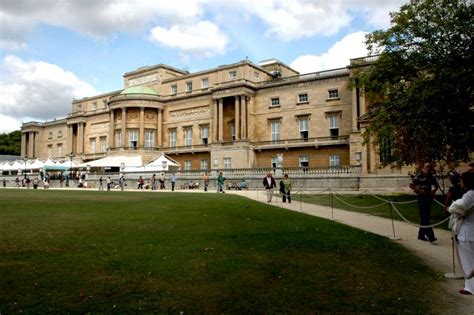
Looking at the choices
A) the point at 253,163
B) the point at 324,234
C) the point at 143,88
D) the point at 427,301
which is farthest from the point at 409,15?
the point at 143,88

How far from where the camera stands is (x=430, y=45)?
19.5m

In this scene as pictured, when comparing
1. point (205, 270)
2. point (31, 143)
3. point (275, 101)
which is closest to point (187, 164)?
point (275, 101)

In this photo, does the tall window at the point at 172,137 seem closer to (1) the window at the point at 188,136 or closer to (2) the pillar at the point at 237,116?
(1) the window at the point at 188,136

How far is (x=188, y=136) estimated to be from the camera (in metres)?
59.0

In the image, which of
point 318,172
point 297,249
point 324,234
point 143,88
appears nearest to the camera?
point 297,249

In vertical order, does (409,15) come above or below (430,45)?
above

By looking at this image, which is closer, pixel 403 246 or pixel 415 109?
pixel 403 246

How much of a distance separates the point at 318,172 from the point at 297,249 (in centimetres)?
2863

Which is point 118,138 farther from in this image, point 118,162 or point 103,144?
point 118,162

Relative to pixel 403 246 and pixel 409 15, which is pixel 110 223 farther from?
pixel 409 15

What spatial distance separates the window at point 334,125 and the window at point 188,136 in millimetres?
20152

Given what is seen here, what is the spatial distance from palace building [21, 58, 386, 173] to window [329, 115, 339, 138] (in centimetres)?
11

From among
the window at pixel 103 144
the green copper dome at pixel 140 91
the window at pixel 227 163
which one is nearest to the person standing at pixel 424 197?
the window at pixel 227 163

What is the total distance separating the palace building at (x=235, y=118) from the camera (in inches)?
1865
